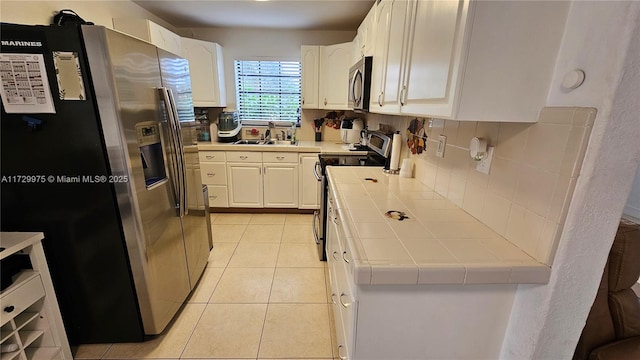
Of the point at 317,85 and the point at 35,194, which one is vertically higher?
the point at 317,85

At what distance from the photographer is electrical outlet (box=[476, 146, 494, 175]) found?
1.12 metres

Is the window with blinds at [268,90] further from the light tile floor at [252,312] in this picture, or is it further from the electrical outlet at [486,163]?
the electrical outlet at [486,163]

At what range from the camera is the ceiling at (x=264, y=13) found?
2674 mm

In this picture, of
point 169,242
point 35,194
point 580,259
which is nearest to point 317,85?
point 169,242

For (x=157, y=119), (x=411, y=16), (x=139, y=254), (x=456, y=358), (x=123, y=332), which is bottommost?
(x=123, y=332)

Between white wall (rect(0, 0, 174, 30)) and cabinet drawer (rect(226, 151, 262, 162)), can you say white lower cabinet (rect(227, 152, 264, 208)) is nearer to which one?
cabinet drawer (rect(226, 151, 262, 162))

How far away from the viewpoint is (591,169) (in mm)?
746

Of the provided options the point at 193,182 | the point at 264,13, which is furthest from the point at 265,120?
the point at 193,182

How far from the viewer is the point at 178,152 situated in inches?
65.4

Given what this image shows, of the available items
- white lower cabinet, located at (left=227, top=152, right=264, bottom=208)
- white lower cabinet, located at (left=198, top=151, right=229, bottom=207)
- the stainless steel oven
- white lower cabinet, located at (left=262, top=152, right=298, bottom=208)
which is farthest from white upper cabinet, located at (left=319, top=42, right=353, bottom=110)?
white lower cabinet, located at (left=198, top=151, right=229, bottom=207)

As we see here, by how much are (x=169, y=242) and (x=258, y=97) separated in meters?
2.69

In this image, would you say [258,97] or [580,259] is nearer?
[580,259]

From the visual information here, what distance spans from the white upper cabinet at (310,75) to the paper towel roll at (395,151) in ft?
5.71

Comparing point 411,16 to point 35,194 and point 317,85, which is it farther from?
point 317,85
